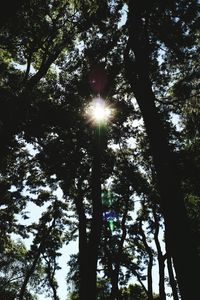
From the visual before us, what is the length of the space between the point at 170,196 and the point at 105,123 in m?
12.7

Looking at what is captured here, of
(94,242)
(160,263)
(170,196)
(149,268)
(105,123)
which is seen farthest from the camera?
(149,268)

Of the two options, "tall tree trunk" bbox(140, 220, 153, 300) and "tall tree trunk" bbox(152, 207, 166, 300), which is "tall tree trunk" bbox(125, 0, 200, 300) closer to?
"tall tree trunk" bbox(152, 207, 166, 300)

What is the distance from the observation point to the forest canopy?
7961 mm

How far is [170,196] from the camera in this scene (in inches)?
254

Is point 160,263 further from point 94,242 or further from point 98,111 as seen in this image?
point 94,242

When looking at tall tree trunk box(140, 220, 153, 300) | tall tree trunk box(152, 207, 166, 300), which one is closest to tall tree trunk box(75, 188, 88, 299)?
tall tree trunk box(152, 207, 166, 300)

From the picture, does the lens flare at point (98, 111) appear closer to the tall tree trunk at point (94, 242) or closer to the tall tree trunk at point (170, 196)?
the tall tree trunk at point (94, 242)

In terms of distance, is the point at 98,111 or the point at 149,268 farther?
the point at 149,268

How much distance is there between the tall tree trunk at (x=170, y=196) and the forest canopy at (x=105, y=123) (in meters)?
0.02

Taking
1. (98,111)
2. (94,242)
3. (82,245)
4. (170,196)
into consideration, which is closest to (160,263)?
(82,245)

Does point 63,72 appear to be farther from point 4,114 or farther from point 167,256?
point 167,256

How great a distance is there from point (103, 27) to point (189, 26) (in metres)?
4.86

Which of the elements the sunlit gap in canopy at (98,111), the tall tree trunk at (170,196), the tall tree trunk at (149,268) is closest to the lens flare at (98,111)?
the sunlit gap in canopy at (98,111)

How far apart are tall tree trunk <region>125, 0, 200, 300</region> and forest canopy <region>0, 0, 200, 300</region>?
0.08 ft
